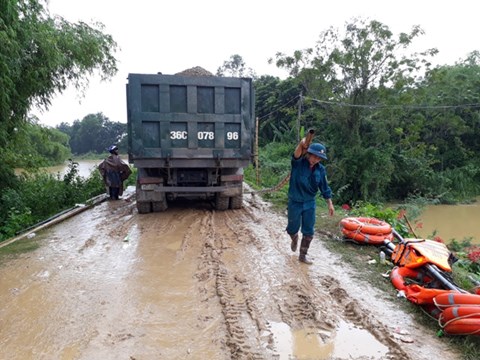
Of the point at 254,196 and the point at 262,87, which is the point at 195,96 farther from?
the point at 262,87

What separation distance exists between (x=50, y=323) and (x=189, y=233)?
10.5 ft

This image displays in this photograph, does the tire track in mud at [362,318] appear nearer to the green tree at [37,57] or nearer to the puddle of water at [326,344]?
the puddle of water at [326,344]

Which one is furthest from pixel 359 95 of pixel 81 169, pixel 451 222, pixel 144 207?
pixel 81 169

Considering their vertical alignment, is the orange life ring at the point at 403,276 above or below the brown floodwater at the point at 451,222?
above

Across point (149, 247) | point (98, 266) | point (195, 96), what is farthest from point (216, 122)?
point (98, 266)

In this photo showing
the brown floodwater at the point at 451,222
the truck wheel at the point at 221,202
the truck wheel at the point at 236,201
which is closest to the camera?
the truck wheel at the point at 221,202


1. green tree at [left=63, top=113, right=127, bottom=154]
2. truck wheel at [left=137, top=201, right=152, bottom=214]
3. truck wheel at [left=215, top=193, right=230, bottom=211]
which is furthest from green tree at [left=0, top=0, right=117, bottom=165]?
green tree at [left=63, top=113, right=127, bottom=154]

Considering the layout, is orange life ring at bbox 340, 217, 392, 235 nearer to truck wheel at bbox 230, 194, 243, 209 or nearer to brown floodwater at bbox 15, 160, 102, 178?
truck wheel at bbox 230, 194, 243, 209

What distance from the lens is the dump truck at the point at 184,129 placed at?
23.4 feet

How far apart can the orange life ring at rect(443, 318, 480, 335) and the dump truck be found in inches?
203

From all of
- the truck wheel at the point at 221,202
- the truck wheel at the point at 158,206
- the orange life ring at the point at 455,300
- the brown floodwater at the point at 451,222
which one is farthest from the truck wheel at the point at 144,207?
the brown floodwater at the point at 451,222

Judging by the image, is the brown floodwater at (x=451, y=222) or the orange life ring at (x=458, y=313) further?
the brown floodwater at (x=451, y=222)

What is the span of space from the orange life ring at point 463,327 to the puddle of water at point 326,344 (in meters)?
0.58

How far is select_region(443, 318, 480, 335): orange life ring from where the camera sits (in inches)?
114
